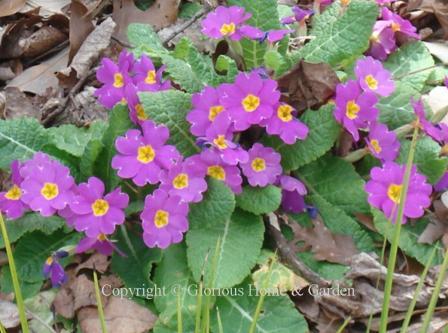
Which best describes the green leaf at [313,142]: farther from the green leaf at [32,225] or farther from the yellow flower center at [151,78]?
the green leaf at [32,225]

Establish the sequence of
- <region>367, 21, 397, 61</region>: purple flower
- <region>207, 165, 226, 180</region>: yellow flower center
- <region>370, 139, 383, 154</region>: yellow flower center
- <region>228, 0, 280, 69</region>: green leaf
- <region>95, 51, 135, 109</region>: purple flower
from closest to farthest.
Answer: <region>207, 165, 226, 180</region>: yellow flower center, <region>370, 139, 383, 154</region>: yellow flower center, <region>95, 51, 135, 109</region>: purple flower, <region>228, 0, 280, 69</region>: green leaf, <region>367, 21, 397, 61</region>: purple flower

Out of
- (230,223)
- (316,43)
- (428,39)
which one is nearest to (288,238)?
(230,223)

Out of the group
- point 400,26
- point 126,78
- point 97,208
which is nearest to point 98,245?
point 97,208

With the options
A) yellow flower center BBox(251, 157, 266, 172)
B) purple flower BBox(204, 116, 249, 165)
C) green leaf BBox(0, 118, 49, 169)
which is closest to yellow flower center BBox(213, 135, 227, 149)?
purple flower BBox(204, 116, 249, 165)

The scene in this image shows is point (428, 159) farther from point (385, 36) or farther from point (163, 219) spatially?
point (163, 219)

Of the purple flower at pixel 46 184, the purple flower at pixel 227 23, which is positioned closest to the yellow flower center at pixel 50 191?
the purple flower at pixel 46 184

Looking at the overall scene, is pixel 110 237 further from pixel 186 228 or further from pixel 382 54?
pixel 382 54

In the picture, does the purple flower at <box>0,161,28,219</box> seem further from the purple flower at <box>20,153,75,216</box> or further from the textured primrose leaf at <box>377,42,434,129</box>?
the textured primrose leaf at <box>377,42,434,129</box>
